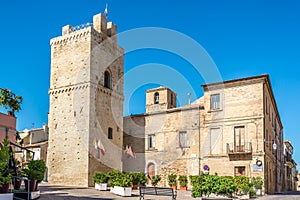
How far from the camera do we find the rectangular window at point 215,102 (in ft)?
91.1

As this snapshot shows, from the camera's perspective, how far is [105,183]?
73.9ft

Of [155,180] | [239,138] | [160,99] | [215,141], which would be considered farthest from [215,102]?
[160,99]

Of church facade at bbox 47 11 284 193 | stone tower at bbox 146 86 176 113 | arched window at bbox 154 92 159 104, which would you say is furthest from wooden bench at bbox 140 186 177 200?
arched window at bbox 154 92 159 104

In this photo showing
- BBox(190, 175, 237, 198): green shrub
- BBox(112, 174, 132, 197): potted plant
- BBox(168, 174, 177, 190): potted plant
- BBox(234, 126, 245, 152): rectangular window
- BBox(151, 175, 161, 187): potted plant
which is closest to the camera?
BBox(190, 175, 237, 198): green shrub

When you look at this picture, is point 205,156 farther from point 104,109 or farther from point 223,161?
point 104,109

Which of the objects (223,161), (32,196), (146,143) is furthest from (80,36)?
(32,196)

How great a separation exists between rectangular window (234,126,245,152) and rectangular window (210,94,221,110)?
228 cm

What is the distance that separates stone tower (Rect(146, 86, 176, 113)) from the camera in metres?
36.3

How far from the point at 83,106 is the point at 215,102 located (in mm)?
10231

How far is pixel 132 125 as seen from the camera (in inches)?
1312

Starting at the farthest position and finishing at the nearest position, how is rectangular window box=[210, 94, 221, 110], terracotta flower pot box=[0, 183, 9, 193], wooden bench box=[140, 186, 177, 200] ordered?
rectangular window box=[210, 94, 221, 110] → wooden bench box=[140, 186, 177, 200] → terracotta flower pot box=[0, 183, 9, 193]

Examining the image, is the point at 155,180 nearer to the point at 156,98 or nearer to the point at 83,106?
the point at 83,106

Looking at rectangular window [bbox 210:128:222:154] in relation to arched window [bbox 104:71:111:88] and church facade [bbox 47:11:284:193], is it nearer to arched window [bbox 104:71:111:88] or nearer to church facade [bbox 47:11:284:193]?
church facade [bbox 47:11:284:193]

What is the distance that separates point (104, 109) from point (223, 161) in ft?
34.0
